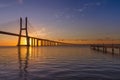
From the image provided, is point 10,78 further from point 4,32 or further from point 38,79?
point 4,32

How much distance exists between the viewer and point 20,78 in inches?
458

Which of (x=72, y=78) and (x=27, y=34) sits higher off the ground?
(x=27, y=34)

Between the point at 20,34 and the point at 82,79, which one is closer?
the point at 82,79

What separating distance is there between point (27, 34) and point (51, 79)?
86.5 meters

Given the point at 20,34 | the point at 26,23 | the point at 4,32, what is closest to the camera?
the point at 4,32

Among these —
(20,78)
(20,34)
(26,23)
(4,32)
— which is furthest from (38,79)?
(26,23)

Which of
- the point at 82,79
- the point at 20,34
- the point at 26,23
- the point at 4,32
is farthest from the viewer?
the point at 26,23

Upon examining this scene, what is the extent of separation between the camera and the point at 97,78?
11586 mm

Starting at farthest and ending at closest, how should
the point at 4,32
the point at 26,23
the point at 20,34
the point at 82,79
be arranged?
the point at 26,23
the point at 20,34
the point at 4,32
the point at 82,79

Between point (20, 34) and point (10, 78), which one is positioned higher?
point (20, 34)

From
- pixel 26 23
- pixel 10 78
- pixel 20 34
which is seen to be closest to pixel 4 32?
pixel 20 34

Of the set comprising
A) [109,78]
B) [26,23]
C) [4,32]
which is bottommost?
[109,78]

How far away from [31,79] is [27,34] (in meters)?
86.4

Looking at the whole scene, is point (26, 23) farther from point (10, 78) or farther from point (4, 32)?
point (10, 78)
